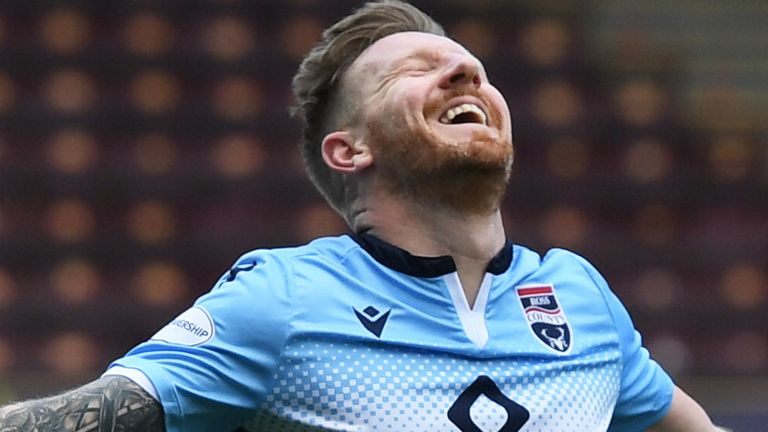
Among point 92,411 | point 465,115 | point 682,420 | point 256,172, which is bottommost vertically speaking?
point 256,172

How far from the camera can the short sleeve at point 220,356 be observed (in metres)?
2.31

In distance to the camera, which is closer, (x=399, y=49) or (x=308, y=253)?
(x=308, y=253)

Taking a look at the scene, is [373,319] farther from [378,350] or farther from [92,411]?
[92,411]

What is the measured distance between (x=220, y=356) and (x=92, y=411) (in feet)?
0.69

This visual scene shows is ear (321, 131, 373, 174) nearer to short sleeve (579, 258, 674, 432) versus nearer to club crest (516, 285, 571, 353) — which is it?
club crest (516, 285, 571, 353)

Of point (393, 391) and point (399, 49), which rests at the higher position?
point (399, 49)

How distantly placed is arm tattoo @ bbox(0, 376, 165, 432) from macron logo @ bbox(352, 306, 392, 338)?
0.39 meters

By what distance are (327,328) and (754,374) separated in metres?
5.68

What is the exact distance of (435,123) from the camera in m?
2.65

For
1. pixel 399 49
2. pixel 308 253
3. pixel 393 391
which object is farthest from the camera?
pixel 399 49

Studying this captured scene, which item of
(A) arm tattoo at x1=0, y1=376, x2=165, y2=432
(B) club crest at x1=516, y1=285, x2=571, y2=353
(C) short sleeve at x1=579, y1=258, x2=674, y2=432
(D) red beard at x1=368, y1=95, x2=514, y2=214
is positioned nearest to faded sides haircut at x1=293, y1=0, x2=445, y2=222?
(D) red beard at x1=368, y1=95, x2=514, y2=214

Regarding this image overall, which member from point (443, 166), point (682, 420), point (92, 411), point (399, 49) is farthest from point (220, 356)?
point (682, 420)

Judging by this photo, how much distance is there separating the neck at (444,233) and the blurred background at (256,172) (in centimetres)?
440

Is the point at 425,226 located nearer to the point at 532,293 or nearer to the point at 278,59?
the point at 532,293
